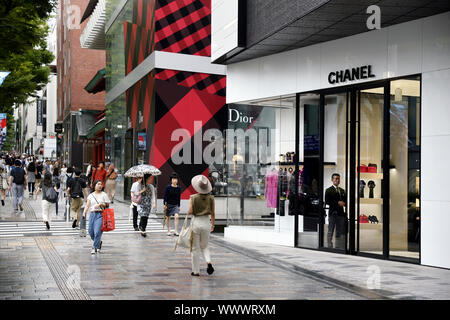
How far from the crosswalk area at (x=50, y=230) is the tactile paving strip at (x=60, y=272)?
161 cm

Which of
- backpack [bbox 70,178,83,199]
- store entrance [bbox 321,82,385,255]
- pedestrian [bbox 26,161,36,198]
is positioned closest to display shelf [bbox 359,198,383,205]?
store entrance [bbox 321,82,385,255]

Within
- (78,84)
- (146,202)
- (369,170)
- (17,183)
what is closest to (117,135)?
(17,183)

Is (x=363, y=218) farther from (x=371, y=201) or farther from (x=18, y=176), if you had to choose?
(x=18, y=176)

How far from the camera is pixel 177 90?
2442 centimetres

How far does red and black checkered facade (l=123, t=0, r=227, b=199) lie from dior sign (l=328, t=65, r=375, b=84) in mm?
11688

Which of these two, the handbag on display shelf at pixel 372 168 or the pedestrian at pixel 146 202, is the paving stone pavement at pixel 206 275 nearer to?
the handbag on display shelf at pixel 372 168

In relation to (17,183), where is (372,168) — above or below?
above

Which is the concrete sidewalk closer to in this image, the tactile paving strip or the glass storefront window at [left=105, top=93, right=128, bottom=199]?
the tactile paving strip

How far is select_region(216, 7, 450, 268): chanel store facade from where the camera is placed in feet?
36.7

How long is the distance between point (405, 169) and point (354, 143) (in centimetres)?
144

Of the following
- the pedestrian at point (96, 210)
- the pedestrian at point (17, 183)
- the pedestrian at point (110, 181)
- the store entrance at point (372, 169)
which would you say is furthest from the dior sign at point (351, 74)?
the pedestrian at point (110, 181)

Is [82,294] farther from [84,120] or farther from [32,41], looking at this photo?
[84,120]

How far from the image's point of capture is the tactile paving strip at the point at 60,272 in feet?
26.2
